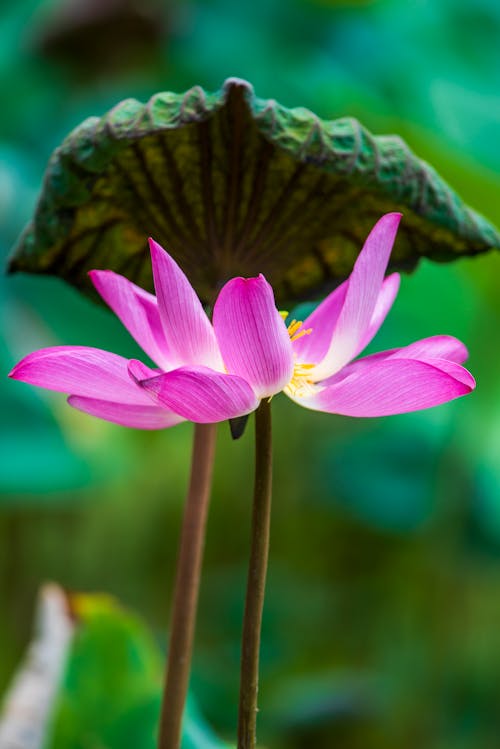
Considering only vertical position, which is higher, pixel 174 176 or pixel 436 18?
pixel 436 18

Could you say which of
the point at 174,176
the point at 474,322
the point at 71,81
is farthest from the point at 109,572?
the point at 174,176

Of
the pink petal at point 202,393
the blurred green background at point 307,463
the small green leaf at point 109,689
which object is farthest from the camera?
the blurred green background at point 307,463

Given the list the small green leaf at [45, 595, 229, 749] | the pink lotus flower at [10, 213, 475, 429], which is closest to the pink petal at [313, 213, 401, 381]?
the pink lotus flower at [10, 213, 475, 429]

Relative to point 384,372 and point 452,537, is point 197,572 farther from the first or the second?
point 452,537

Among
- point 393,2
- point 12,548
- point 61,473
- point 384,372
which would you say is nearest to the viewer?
point 384,372

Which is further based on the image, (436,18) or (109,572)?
(436,18)

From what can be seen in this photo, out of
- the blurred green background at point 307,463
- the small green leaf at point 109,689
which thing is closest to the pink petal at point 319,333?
the small green leaf at point 109,689

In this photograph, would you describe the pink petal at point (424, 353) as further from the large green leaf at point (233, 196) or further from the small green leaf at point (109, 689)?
the small green leaf at point (109, 689)
